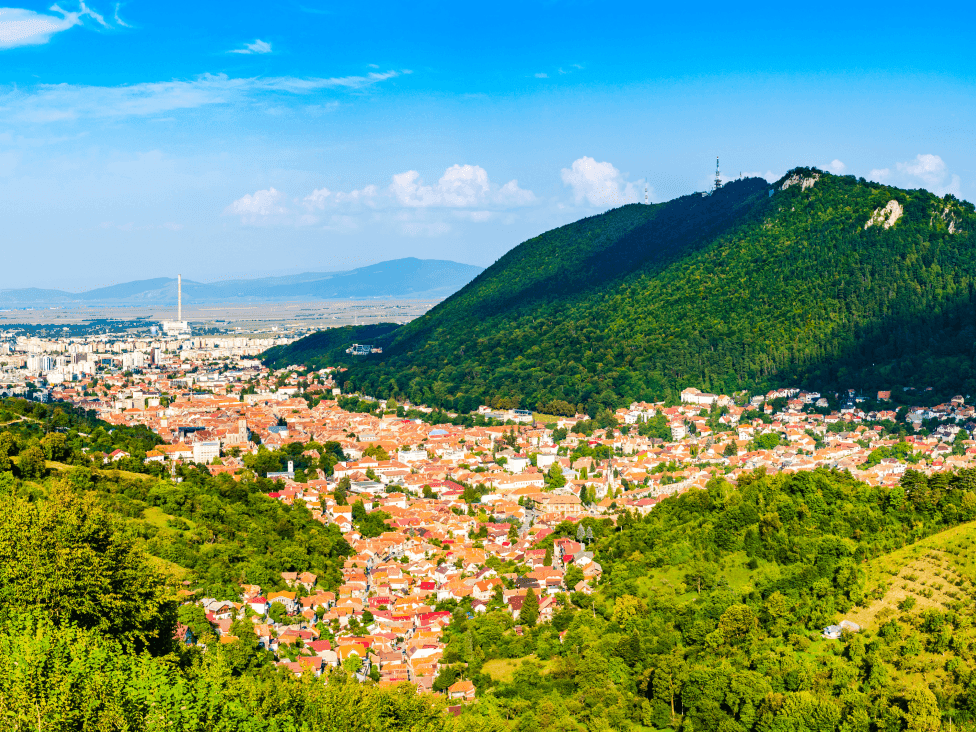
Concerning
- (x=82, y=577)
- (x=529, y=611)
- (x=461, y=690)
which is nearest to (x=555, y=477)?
(x=529, y=611)

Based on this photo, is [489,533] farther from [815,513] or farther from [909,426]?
[909,426]

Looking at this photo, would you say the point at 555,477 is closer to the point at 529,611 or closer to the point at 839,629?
the point at 529,611

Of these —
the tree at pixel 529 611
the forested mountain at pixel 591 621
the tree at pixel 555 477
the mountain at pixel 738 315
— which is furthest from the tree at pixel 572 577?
the mountain at pixel 738 315

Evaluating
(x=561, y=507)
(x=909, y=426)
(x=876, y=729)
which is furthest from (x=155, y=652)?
(x=909, y=426)

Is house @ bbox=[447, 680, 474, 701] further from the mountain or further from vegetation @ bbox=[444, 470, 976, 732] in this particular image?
the mountain

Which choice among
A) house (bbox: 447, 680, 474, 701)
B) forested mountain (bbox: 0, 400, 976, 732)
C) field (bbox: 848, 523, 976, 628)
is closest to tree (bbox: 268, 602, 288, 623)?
forested mountain (bbox: 0, 400, 976, 732)

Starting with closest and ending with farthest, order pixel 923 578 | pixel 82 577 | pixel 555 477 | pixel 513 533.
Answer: pixel 82 577 → pixel 923 578 → pixel 513 533 → pixel 555 477

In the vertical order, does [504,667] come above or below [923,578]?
below
